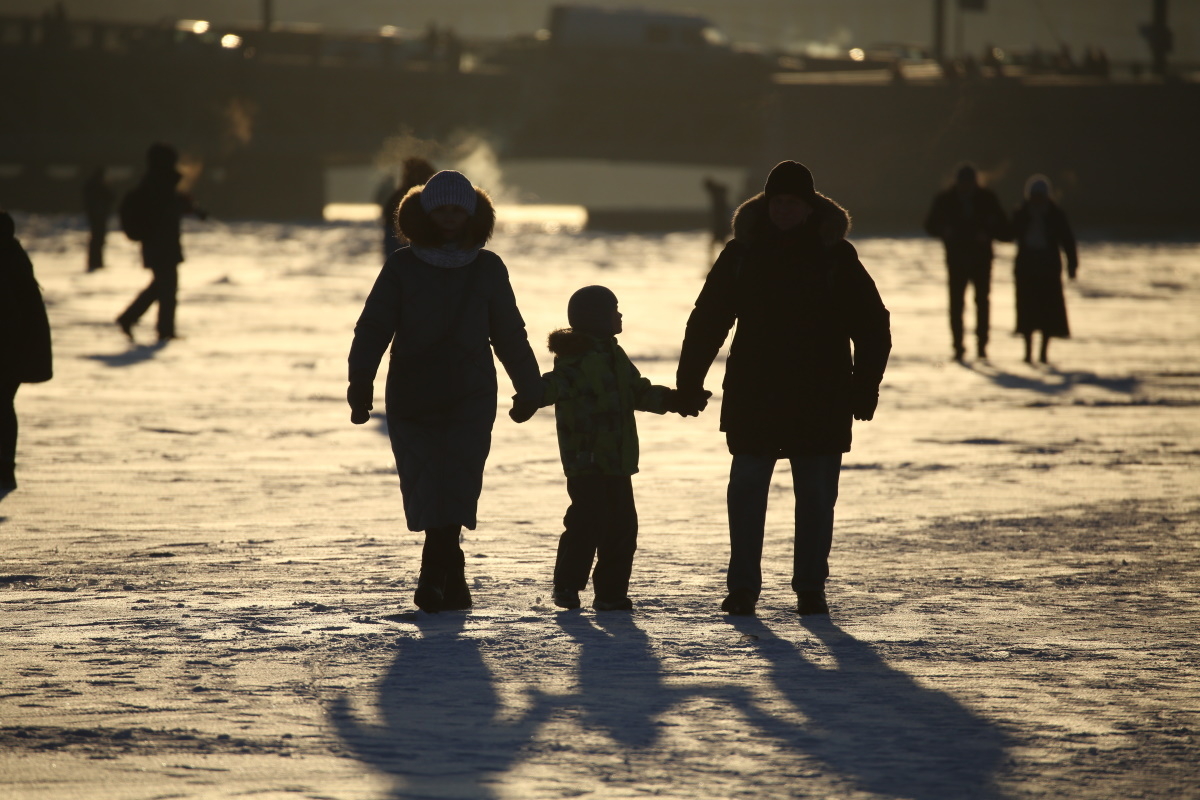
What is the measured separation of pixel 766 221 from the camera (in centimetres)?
607

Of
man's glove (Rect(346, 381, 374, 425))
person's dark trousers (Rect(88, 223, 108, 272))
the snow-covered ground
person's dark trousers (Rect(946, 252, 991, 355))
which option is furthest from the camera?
person's dark trousers (Rect(88, 223, 108, 272))

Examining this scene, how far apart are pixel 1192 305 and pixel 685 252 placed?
1571 centimetres

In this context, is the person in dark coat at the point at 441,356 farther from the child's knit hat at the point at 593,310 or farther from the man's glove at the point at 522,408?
the child's knit hat at the point at 593,310

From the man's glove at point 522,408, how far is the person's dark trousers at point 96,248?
23947 millimetres

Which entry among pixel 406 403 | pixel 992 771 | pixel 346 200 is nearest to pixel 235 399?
pixel 406 403

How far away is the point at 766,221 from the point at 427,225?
44.9 inches

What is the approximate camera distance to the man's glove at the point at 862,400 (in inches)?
239

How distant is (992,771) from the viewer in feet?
13.9

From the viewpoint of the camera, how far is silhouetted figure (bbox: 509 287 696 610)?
244 inches

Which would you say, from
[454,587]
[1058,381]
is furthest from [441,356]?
[1058,381]

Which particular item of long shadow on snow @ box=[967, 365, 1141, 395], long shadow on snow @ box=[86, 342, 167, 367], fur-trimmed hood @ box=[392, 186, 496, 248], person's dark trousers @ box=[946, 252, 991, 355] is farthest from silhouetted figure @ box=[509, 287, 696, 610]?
person's dark trousers @ box=[946, 252, 991, 355]

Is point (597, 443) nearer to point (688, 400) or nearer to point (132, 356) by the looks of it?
point (688, 400)

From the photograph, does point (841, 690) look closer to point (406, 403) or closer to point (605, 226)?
point (406, 403)

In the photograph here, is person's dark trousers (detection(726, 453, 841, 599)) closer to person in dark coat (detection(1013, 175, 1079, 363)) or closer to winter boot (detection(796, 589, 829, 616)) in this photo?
winter boot (detection(796, 589, 829, 616))
